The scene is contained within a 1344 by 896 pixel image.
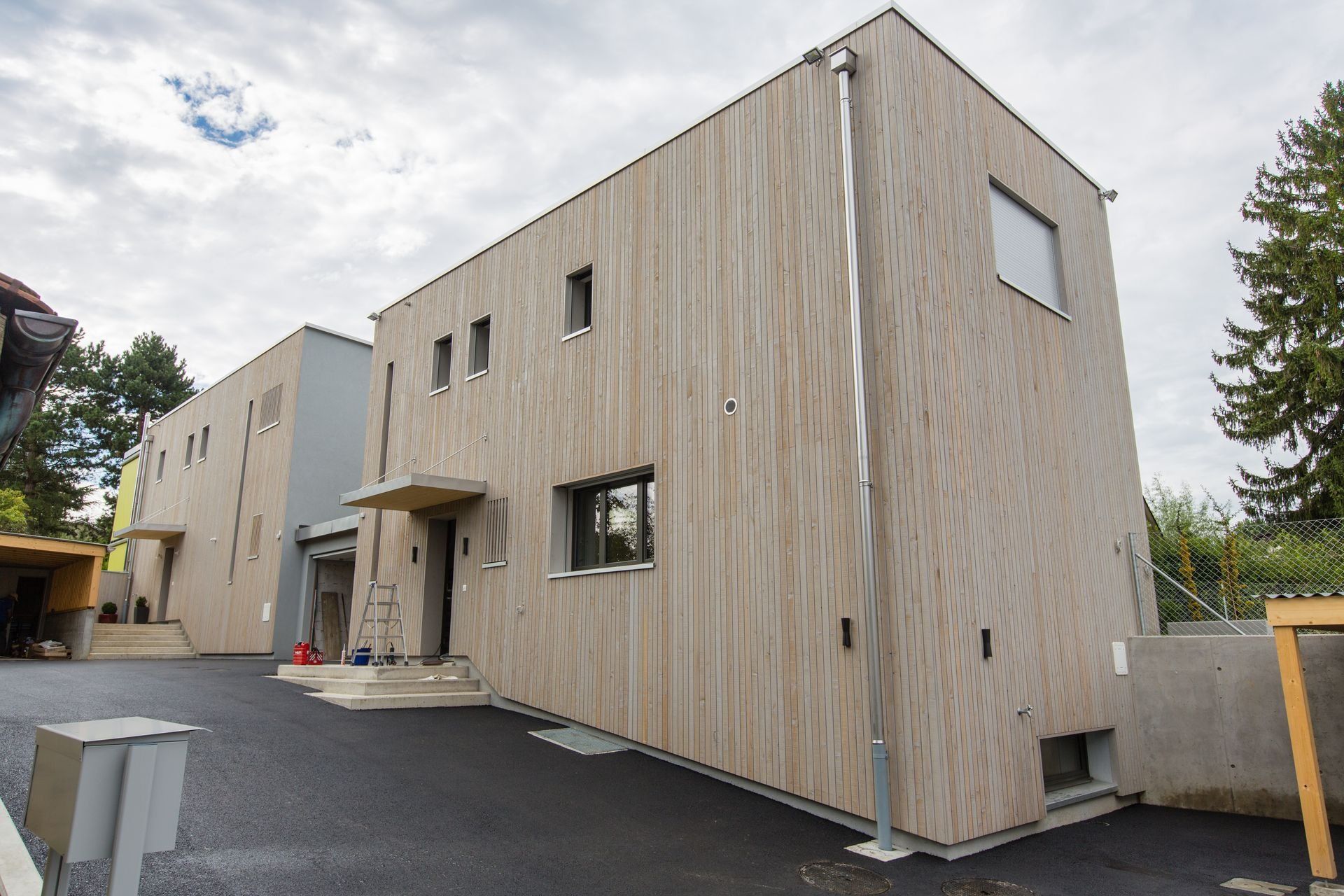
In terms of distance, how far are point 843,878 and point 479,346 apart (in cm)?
940

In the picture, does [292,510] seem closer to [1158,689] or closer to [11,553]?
[11,553]

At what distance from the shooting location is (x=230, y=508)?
20172 mm

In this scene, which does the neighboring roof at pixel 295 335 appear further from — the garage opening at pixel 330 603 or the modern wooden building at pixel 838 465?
the modern wooden building at pixel 838 465

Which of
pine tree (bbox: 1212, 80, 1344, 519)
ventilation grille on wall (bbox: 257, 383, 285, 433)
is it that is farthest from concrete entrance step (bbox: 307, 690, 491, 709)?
pine tree (bbox: 1212, 80, 1344, 519)

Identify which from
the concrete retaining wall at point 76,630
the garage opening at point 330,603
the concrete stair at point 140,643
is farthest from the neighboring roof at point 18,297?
the concrete retaining wall at point 76,630

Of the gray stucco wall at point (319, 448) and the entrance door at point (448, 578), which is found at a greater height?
the gray stucco wall at point (319, 448)

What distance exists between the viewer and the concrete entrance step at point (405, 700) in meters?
9.96

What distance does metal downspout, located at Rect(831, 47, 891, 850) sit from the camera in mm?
6066

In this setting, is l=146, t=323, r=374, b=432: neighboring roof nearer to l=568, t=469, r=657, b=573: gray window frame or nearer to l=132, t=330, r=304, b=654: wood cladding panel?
l=132, t=330, r=304, b=654: wood cladding panel

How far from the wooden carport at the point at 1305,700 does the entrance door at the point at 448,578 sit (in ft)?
33.7

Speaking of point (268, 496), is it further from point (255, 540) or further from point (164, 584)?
point (164, 584)

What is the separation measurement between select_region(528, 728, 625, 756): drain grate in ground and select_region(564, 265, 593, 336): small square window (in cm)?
486

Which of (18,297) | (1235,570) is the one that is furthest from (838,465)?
(18,297)

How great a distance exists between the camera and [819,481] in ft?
23.1
